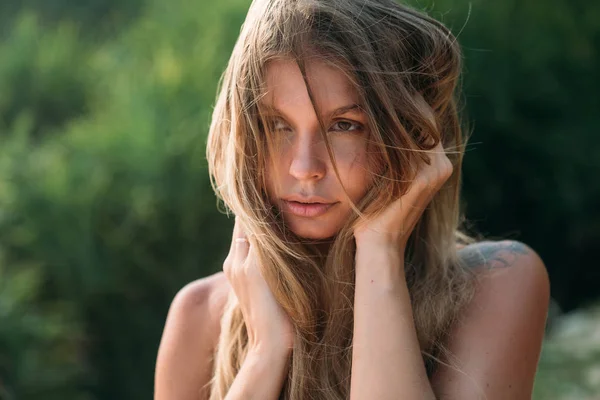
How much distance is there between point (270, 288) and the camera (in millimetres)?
2605

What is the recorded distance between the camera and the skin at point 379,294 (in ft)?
7.76

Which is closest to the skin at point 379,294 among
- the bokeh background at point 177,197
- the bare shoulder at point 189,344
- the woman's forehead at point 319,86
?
the woman's forehead at point 319,86

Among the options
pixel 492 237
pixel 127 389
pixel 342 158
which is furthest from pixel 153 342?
pixel 342 158

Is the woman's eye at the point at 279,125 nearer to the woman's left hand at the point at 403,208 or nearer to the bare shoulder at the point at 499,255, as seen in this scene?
the woman's left hand at the point at 403,208

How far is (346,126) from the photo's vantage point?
241cm

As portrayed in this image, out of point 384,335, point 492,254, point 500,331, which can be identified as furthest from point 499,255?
point 384,335

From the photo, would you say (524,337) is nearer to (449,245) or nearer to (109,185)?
(449,245)

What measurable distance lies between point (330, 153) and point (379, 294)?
41 centimetres

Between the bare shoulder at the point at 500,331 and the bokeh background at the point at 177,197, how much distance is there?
2155mm

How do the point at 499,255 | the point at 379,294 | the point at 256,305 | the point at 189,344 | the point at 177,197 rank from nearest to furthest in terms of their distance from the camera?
the point at 379,294 < the point at 256,305 < the point at 499,255 < the point at 189,344 < the point at 177,197

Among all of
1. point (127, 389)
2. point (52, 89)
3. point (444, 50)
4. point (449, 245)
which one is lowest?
point (127, 389)

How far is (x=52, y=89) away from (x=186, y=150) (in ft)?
8.91

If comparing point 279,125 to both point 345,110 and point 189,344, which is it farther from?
point 189,344

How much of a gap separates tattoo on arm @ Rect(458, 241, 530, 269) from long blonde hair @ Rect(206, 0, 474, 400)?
0.05 m
